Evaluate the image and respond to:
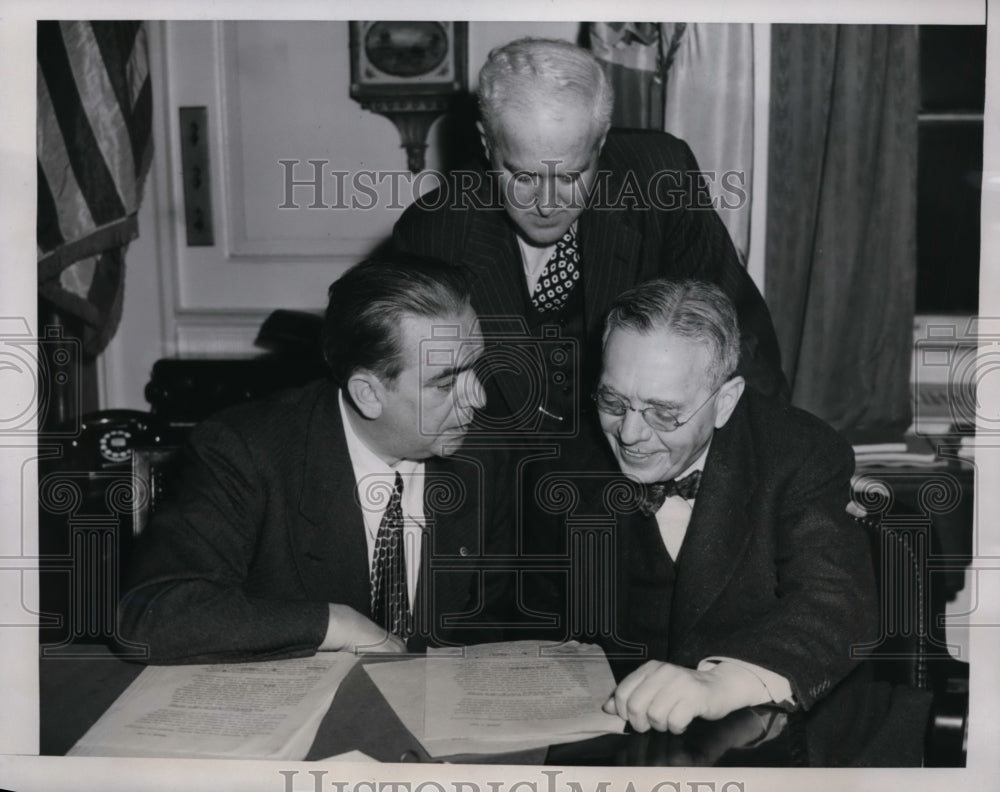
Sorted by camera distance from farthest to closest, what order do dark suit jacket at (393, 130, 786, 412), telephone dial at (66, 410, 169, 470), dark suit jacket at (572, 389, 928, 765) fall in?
telephone dial at (66, 410, 169, 470)
dark suit jacket at (393, 130, 786, 412)
dark suit jacket at (572, 389, 928, 765)

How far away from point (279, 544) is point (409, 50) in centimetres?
149

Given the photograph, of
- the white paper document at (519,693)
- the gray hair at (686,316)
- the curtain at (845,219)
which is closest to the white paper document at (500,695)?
the white paper document at (519,693)

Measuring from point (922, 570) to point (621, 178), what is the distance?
936 mm

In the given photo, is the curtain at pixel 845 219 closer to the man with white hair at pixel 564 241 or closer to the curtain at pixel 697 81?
the curtain at pixel 697 81

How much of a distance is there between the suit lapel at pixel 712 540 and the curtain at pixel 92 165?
5.03 ft

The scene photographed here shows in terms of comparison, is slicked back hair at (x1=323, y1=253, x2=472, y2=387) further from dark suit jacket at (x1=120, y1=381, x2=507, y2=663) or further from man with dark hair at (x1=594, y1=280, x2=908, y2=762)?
man with dark hair at (x1=594, y1=280, x2=908, y2=762)

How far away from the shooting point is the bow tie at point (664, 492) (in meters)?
1.72

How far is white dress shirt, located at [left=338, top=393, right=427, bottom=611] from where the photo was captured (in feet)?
6.03

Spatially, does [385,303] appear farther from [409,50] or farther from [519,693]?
[409,50]

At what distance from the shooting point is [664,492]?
174 centimetres

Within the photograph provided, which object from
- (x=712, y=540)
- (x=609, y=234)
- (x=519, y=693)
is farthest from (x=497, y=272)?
(x=519, y=693)

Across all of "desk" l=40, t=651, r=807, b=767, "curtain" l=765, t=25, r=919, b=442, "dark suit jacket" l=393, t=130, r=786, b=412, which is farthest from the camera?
"curtain" l=765, t=25, r=919, b=442

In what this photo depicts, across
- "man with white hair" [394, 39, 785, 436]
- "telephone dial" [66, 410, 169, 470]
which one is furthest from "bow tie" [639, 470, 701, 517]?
"telephone dial" [66, 410, 169, 470]
